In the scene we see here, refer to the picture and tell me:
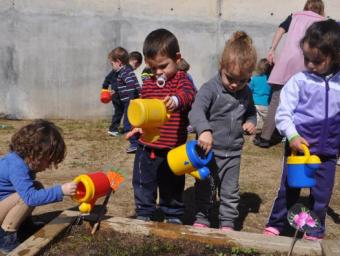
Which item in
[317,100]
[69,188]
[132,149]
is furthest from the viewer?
[132,149]

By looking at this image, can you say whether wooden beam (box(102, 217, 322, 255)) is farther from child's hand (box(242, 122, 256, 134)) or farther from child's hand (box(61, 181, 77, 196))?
child's hand (box(242, 122, 256, 134))

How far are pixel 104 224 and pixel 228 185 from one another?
0.83 m

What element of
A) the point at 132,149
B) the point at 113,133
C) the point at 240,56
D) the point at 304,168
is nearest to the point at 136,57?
the point at 113,133

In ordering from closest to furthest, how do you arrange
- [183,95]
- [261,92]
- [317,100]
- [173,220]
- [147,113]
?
[147,113], [317,100], [183,95], [173,220], [261,92]

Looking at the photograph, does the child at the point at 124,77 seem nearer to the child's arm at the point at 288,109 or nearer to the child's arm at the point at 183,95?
the child's arm at the point at 183,95

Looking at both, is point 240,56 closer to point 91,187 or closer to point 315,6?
point 91,187

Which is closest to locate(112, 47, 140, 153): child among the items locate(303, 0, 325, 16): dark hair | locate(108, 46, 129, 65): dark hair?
locate(108, 46, 129, 65): dark hair

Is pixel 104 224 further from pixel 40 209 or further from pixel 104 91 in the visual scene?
pixel 104 91

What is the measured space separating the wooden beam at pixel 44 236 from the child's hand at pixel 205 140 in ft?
2.73

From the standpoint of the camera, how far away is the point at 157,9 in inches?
302

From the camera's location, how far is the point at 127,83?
6578mm

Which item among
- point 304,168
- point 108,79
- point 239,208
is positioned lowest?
point 239,208

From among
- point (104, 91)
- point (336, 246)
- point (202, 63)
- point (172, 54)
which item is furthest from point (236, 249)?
point (202, 63)

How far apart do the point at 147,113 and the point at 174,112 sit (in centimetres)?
44
